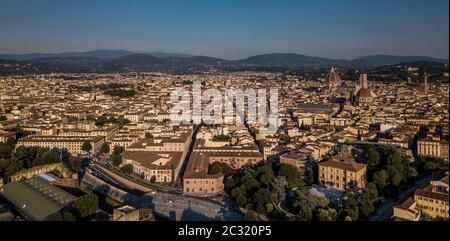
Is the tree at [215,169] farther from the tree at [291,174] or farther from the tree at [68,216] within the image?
the tree at [68,216]

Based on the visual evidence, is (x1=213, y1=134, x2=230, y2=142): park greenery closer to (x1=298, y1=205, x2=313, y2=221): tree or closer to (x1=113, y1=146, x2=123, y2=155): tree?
(x1=113, y1=146, x2=123, y2=155): tree

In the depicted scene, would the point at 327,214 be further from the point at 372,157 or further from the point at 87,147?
the point at 87,147

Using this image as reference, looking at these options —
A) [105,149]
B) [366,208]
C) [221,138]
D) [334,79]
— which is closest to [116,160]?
[105,149]

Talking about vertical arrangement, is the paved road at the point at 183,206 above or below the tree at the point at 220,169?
below

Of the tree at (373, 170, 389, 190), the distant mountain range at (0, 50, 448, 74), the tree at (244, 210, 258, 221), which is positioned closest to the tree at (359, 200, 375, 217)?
the tree at (373, 170, 389, 190)

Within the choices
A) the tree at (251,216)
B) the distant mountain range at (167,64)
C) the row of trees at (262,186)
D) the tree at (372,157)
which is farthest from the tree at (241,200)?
the distant mountain range at (167,64)
